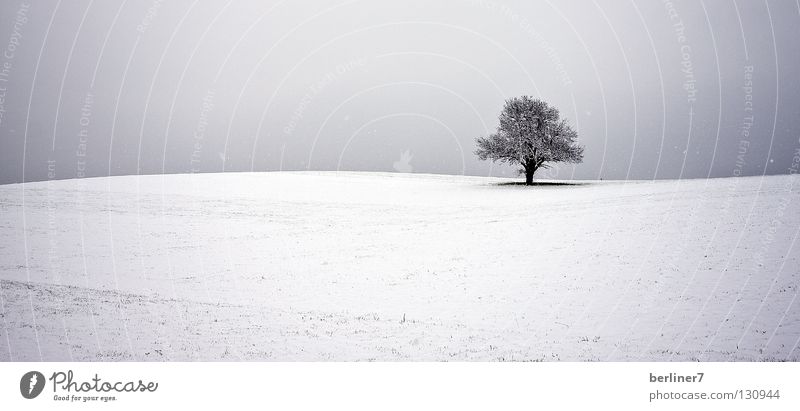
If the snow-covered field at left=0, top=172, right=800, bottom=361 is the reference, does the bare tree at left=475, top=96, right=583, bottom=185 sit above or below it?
above

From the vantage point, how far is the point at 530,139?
4856cm

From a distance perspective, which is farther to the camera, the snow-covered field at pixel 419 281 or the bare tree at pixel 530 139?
the bare tree at pixel 530 139

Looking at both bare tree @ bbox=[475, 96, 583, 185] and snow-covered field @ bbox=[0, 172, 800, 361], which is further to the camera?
bare tree @ bbox=[475, 96, 583, 185]

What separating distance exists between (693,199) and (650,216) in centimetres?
598

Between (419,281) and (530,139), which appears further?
(530,139)

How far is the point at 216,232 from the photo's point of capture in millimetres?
27156

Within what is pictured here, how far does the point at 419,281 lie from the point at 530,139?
35519 millimetres

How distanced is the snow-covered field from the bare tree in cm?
1683

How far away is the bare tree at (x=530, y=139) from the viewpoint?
4897cm

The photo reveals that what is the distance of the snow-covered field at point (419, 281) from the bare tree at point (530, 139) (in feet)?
55.2

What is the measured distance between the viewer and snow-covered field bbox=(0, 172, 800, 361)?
11.2 m

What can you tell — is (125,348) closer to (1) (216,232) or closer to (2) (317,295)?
(2) (317,295)
